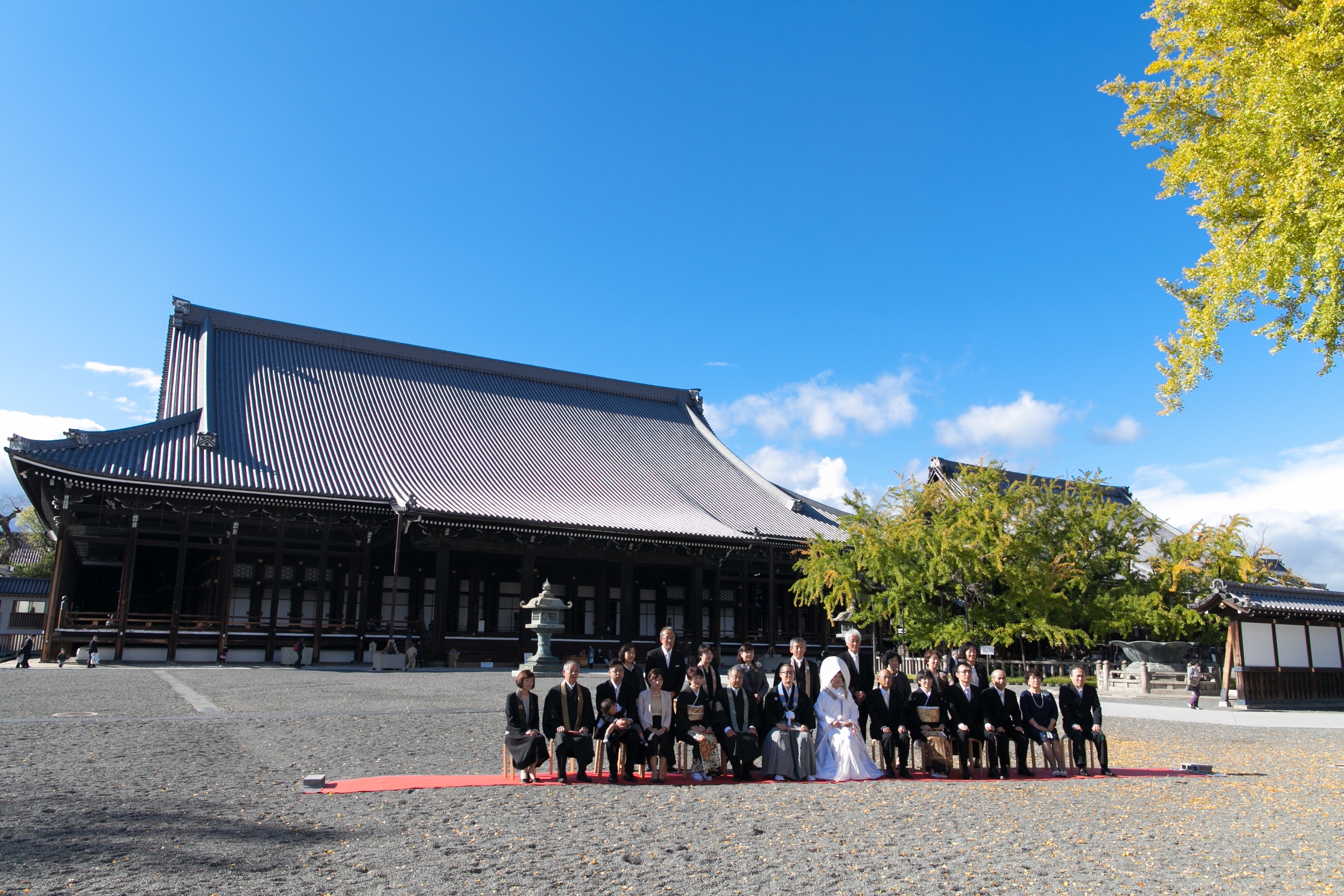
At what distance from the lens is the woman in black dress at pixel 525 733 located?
6.84 m

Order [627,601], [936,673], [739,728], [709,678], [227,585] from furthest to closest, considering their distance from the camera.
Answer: [627,601] → [227,585] → [936,673] → [709,678] → [739,728]

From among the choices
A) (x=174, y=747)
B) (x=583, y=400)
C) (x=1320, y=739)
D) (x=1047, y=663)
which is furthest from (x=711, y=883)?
(x=583, y=400)

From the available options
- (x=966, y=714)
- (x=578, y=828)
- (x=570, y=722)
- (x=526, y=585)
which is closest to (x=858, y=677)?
(x=966, y=714)

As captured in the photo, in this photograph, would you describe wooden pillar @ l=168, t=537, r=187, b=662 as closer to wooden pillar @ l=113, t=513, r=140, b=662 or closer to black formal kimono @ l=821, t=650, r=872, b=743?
wooden pillar @ l=113, t=513, r=140, b=662

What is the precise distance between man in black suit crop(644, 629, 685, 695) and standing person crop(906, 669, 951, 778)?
2218mm

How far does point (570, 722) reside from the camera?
7320 millimetres

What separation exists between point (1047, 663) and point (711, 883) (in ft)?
53.4

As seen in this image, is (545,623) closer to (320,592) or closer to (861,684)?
(320,592)

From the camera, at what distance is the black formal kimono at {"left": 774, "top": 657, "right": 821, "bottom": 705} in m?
8.16

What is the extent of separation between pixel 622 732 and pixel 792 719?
162 centimetres

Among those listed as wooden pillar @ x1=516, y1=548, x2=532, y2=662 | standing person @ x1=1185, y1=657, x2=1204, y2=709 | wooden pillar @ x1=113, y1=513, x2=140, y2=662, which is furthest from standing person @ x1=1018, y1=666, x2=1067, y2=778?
wooden pillar @ x1=113, y1=513, x2=140, y2=662

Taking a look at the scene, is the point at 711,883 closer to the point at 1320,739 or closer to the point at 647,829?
the point at 647,829

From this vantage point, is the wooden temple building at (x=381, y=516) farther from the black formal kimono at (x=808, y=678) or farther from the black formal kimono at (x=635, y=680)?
the black formal kimono at (x=808, y=678)

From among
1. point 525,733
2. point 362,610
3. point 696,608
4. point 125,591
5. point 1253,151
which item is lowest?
point 525,733
